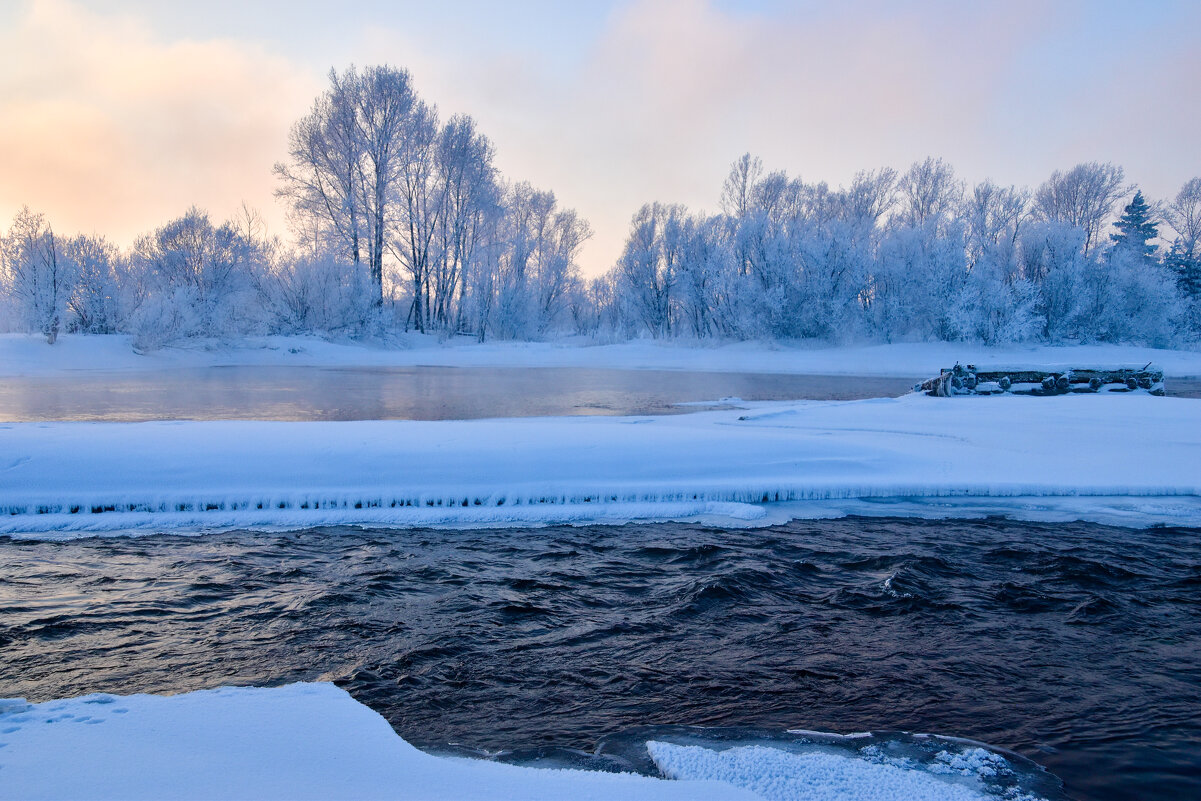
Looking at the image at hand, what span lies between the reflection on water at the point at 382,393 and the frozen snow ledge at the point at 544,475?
2961 mm

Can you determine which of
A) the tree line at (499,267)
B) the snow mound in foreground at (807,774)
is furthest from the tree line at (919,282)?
the snow mound in foreground at (807,774)

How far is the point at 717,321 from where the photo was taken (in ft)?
116

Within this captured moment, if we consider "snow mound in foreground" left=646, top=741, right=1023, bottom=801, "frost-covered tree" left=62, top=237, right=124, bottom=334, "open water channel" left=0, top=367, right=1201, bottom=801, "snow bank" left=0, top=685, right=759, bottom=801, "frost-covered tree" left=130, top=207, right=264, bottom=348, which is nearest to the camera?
"snow bank" left=0, top=685, right=759, bottom=801

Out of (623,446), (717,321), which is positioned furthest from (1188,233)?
(623,446)

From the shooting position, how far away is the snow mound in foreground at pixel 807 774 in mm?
2301

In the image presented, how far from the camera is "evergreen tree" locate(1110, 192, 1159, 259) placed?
41528 mm

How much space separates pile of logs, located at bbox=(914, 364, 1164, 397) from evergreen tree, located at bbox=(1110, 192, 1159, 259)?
3446 cm

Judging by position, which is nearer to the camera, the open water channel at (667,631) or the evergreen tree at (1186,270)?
the open water channel at (667,631)

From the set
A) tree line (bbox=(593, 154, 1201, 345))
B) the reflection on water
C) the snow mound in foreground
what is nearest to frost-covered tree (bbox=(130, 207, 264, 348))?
the reflection on water

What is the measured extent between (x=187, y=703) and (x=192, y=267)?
30.2 metres

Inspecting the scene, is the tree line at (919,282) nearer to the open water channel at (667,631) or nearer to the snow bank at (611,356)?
the snow bank at (611,356)

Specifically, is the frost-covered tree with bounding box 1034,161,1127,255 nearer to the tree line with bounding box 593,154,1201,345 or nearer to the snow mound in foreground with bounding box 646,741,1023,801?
the tree line with bounding box 593,154,1201,345

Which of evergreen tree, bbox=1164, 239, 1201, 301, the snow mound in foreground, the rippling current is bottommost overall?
the snow mound in foreground

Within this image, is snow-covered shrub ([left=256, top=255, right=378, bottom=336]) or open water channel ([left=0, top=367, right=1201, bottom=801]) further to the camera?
snow-covered shrub ([left=256, top=255, right=378, bottom=336])
